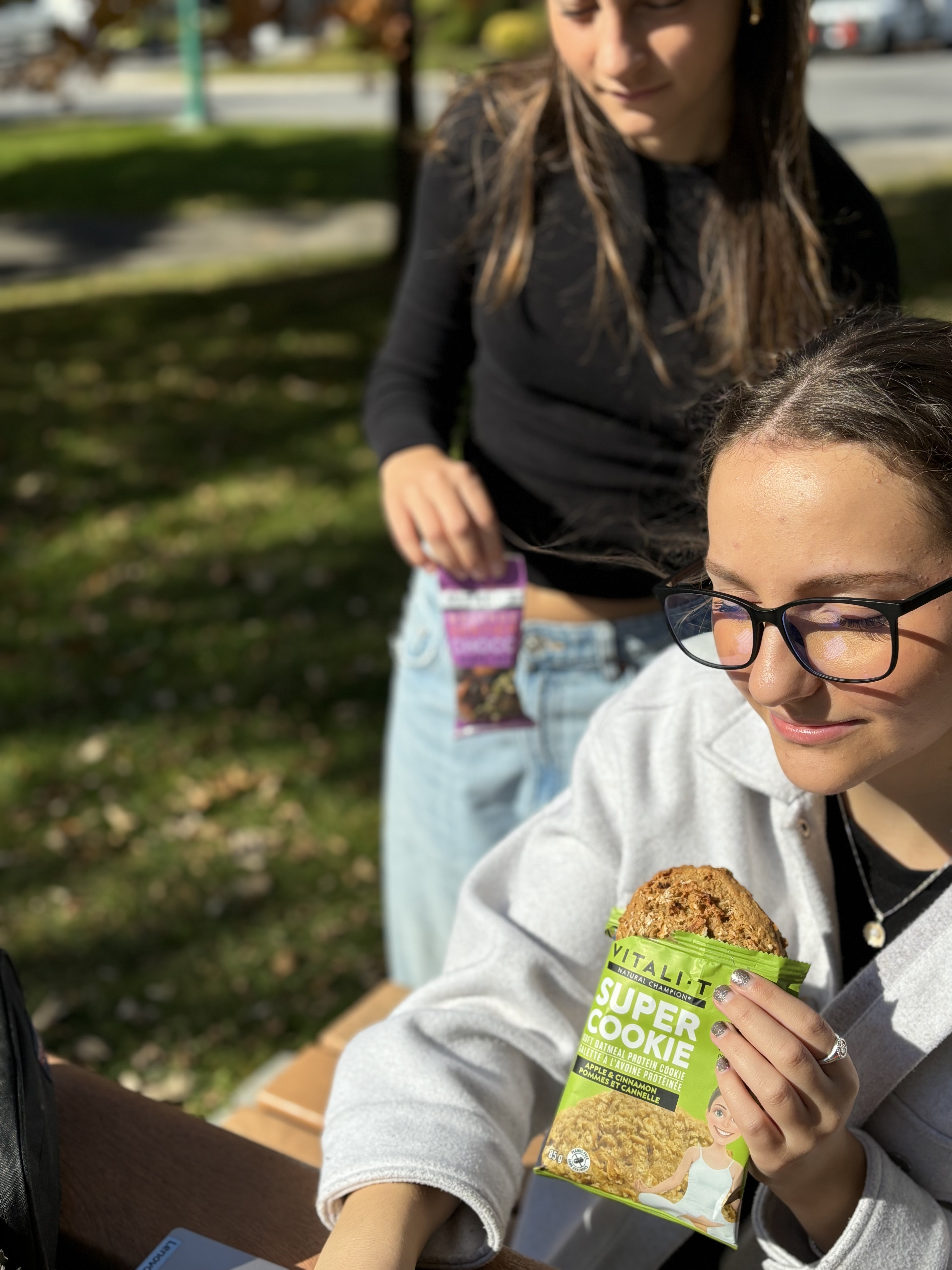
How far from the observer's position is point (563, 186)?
2.25 metres

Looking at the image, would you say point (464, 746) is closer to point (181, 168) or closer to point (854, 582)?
point (854, 582)

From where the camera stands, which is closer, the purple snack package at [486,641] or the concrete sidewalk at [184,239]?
the purple snack package at [486,641]

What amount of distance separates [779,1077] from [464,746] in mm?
1238

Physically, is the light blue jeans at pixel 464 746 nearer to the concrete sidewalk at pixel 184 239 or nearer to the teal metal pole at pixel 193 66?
the concrete sidewalk at pixel 184 239

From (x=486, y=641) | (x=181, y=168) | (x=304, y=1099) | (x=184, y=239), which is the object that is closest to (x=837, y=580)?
(x=486, y=641)

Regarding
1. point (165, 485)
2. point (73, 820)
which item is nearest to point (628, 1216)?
point (73, 820)

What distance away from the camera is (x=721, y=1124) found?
4.37 feet

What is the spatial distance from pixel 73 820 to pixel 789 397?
3.69 m

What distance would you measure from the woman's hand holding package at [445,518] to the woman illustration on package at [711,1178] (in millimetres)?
1013

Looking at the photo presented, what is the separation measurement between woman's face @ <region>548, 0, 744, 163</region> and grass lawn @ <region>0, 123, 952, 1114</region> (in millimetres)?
2699

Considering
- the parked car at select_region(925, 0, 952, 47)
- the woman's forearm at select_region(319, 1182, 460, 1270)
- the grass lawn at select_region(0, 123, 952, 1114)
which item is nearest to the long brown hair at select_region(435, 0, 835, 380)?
the woman's forearm at select_region(319, 1182, 460, 1270)

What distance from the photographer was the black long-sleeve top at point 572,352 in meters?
2.19

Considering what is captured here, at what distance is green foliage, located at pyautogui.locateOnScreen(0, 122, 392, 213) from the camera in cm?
1494

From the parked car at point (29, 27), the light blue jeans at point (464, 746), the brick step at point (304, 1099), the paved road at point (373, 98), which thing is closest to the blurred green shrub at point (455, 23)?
the paved road at point (373, 98)
